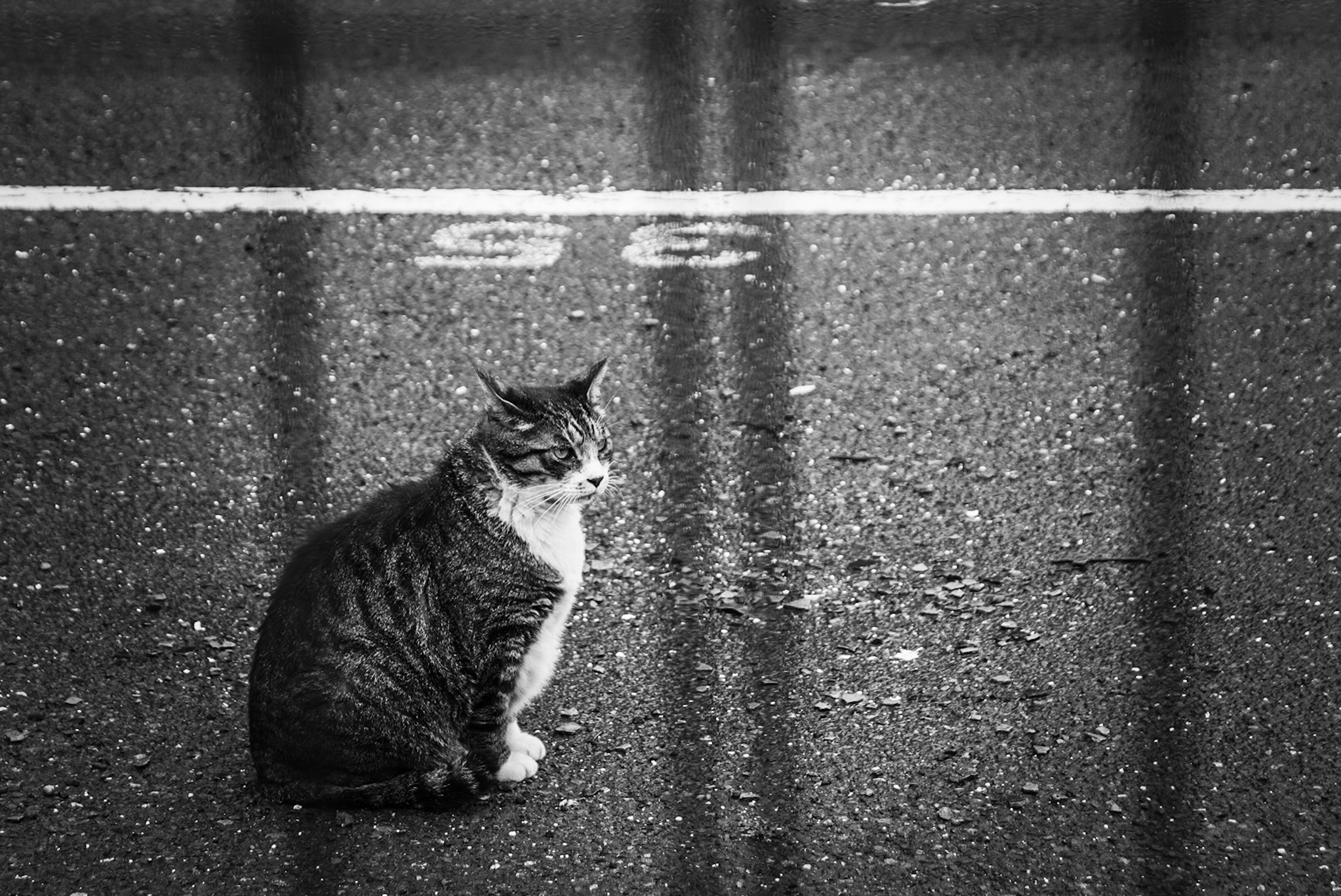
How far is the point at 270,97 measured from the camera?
6.04 meters

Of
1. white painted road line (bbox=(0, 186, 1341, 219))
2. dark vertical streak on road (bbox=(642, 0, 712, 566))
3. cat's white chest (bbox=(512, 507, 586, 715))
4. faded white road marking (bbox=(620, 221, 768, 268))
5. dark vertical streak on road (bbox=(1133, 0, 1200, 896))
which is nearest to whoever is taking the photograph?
dark vertical streak on road (bbox=(1133, 0, 1200, 896))

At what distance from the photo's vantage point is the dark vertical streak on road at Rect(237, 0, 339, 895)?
4691 millimetres

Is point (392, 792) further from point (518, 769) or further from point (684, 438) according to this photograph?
point (684, 438)

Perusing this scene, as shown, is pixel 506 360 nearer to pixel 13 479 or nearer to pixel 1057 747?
pixel 13 479

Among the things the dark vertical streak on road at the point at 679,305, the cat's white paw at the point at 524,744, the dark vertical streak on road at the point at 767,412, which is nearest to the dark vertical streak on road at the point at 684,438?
the dark vertical streak on road at the point at 679,305

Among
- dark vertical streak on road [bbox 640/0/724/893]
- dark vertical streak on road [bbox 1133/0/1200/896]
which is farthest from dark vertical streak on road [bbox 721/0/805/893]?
dark vertical streak on road [bbox 1133/0/1200/896]

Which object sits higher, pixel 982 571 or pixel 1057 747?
pixel 982 571

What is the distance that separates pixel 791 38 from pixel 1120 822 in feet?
13.6

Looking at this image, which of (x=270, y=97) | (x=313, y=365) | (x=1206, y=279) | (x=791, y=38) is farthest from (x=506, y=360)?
(x=1206, y=279)

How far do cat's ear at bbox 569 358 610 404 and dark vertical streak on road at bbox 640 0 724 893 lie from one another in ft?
2.32

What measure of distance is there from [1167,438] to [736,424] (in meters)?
1.51

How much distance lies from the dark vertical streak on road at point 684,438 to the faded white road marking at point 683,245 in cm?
6

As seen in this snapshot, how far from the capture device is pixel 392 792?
351 cm

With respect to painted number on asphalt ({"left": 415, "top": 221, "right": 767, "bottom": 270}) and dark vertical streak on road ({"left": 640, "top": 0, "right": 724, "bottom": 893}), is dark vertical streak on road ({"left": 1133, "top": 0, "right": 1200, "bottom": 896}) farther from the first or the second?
painted number on asphalt ({"left": 415, "top": 221, "right": 767, "bottom": 270})
